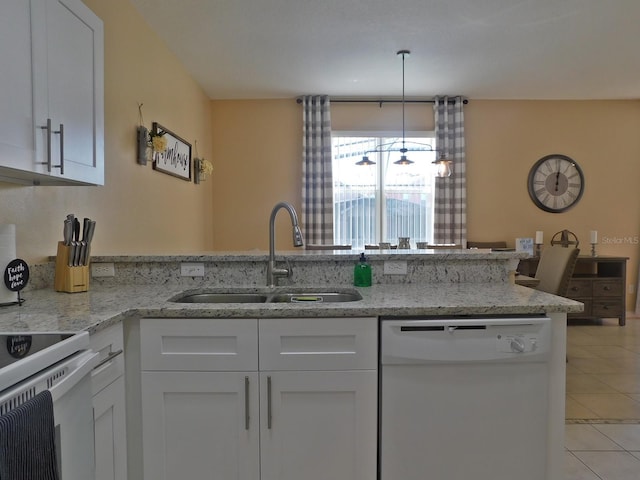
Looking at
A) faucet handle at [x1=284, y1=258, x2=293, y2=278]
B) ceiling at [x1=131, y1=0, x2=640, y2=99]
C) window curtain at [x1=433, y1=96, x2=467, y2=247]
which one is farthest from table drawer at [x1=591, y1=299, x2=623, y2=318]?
faucet handle at [x1=284, y1=258, x2=293, y2=278]

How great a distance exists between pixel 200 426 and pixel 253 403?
0.69 ft

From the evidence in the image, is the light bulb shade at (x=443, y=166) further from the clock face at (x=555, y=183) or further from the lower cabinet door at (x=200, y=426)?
the lower cabinet door at (x=200, y=426)

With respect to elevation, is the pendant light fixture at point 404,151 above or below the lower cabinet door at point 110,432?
above

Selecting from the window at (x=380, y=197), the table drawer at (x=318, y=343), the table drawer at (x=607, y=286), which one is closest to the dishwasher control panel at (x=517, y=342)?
the table drawer at (x=318, y=343)

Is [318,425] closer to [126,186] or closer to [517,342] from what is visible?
[517,342]

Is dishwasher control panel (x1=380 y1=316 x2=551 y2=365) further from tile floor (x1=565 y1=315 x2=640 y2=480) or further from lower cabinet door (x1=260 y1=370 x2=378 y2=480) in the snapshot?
tile floor (x1=565 y1=315 x2=640 y2=480)

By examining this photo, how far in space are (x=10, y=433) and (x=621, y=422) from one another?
3040mm

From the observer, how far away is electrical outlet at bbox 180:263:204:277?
7.01ft

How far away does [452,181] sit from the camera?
17.5 ft

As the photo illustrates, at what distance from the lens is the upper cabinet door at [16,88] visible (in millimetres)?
1333

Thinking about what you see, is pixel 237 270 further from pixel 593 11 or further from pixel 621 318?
pixel 621 318

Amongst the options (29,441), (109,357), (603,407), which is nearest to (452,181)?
(603,407)

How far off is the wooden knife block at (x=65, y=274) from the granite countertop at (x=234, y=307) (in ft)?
0.20

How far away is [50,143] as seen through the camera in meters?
1.52
